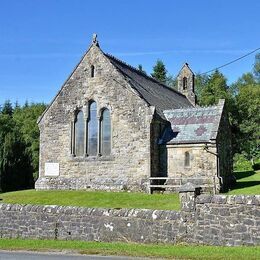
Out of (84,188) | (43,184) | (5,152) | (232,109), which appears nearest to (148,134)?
(84,188)

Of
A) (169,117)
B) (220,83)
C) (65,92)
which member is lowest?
(169,117)

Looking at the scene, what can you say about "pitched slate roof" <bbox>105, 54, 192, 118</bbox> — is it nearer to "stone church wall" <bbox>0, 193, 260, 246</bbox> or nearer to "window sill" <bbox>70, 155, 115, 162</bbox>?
"window sill" <bbox>70, 155, 115, 162</bbox>

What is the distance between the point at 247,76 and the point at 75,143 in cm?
5561

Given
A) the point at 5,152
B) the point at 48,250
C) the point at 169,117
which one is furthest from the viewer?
the point at 5,152

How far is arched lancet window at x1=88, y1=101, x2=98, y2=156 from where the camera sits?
118ft

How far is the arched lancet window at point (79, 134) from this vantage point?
3641 cm

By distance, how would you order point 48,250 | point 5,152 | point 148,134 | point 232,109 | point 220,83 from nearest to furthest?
point 48,250
point 148,134
point 5,152
point 232,109
point 220,83

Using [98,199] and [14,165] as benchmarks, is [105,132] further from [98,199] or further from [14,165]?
[14,165]

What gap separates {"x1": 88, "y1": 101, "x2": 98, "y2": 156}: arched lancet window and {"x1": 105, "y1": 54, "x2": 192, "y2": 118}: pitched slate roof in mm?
3846

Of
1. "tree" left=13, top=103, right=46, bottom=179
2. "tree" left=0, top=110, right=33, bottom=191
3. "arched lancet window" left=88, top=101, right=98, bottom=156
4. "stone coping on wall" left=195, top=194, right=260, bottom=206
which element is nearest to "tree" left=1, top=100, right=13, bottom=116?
"tree" left=13, top=103, right=46, bottom=179

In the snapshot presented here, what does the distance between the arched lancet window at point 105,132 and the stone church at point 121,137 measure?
0.26 ft

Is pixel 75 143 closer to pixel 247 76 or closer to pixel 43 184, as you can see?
pixel 43 184

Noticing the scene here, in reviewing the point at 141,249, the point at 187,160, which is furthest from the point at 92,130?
the point at 141,249

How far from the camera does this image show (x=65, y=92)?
37594 mm
